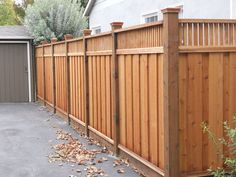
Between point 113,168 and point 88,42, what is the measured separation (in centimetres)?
322

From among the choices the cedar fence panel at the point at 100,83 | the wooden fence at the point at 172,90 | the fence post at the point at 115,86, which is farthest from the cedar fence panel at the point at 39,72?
the wooden fence at the point at 172,90

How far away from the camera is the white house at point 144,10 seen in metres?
8.35

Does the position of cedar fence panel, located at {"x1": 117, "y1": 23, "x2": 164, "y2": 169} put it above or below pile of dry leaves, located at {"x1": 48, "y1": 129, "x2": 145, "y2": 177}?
above

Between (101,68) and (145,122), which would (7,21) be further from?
(145,122)

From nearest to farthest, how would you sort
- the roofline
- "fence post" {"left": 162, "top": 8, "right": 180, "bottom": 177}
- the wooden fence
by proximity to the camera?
"fence post" {"left": 162, "top": 8, "right": 180, "bottom": 177}
the wooden fence
the roofline

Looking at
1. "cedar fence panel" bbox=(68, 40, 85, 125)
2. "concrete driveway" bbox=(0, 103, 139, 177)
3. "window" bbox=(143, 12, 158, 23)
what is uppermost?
"window" bbox=(143, 12, 158, 23)

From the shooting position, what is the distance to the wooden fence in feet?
16.8

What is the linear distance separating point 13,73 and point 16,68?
8.9 inches

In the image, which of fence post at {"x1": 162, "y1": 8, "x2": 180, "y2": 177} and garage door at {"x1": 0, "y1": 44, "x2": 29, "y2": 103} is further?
garage door at {"x1": 0, "y1": 44, "x2": 29, "y2": 103}

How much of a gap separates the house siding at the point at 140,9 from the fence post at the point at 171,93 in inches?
126

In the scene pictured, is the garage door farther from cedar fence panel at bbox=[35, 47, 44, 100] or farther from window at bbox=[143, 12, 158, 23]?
window at bbox=[143, 12, 158, 23]

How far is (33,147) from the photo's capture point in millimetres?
8203

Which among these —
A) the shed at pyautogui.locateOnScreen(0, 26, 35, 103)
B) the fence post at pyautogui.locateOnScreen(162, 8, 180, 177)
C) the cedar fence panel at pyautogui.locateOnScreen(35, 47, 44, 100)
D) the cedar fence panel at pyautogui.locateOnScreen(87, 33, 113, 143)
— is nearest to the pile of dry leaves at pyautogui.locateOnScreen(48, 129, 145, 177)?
the cedar fence panel at pyautogui.locateOnScreen(87, 33, 113, 143)

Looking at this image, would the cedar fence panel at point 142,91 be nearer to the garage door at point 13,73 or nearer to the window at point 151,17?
the window at point 151,17
